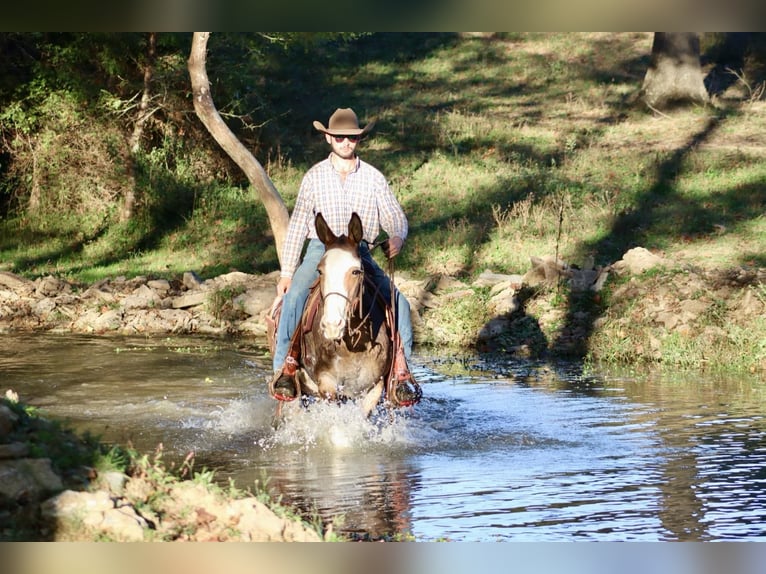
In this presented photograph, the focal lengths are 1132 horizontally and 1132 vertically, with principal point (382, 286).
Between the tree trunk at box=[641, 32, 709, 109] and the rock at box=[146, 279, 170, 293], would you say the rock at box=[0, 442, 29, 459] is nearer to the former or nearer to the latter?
the rock at box=[146, 279, 170, 293]

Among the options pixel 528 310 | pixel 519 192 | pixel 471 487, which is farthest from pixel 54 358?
pixel 519 192

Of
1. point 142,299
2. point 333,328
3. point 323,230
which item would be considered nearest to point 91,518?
point 333,328

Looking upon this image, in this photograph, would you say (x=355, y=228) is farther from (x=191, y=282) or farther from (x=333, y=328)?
(x=191, y=282)

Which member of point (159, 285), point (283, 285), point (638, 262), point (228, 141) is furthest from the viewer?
point (228, 141)

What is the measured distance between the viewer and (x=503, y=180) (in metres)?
24.8

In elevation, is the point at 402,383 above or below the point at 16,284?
below

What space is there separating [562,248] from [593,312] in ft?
14.4

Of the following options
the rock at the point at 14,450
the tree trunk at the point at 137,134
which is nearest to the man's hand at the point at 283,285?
the rock at the point at 14,450

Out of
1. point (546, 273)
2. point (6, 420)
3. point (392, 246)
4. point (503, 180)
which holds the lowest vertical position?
point (6, 420)

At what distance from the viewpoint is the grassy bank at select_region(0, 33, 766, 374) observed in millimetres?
20906

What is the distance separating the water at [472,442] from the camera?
7.70 m

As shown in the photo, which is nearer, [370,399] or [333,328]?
A: [333,328]

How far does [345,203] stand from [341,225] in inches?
8.0

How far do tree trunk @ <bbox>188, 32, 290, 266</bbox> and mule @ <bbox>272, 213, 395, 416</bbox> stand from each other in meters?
11.8
